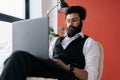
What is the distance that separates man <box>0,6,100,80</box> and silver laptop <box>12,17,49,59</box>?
0.07 m

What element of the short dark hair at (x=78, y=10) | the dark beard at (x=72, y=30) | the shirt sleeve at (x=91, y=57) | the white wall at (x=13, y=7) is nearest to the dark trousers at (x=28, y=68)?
the shirt sleeve at (x=91, y=57)

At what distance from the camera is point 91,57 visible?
162 cm

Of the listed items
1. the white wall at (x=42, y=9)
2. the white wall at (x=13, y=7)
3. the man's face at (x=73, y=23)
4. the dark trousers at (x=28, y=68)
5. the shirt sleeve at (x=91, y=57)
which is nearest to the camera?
the dark trousers at (x=28, y=68)

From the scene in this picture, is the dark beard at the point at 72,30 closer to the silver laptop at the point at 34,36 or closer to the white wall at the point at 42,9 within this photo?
the silver laptop at the point at 34,36

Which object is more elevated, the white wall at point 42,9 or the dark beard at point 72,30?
the white wall at point 42,9

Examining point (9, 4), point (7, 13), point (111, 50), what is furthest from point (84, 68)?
point (9, 4)

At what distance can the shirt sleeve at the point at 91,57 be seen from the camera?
1559 mm

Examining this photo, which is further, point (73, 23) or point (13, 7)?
point (13, 7)

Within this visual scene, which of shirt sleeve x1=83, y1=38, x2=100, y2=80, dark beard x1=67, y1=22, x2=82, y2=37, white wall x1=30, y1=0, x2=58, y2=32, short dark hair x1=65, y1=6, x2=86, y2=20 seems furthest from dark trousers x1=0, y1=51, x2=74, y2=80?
white wall x1=30, y1=0, x2=58, y2=32

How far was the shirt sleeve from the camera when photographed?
156 centimetres

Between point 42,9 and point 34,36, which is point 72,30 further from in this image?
point 42,9

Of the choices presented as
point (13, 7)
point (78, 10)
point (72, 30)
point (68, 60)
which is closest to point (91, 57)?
point (68, 60)

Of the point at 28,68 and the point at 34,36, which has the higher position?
the point at 34,36

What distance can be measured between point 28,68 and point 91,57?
56 cm
